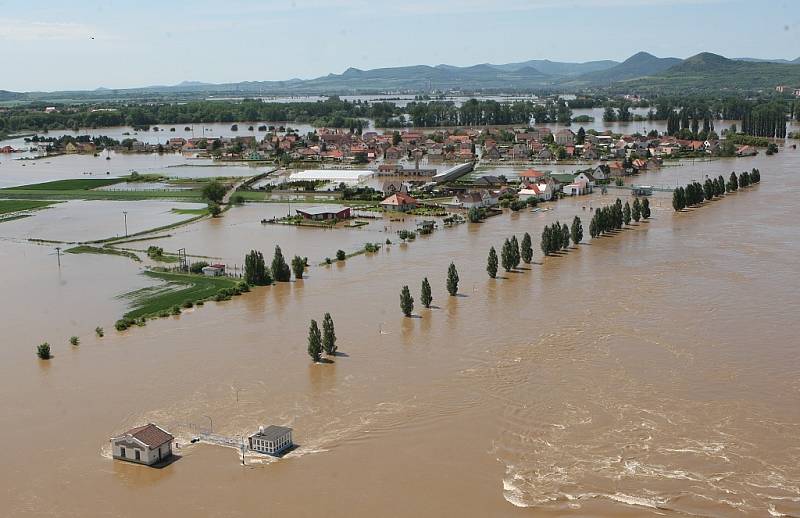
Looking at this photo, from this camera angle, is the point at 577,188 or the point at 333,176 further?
the point at 333,176

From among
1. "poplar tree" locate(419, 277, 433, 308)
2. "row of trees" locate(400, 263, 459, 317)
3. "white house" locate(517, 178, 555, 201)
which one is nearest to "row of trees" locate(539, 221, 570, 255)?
"row of trees" locate(400, 263, 459, 317)

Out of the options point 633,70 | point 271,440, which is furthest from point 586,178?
point 633,70

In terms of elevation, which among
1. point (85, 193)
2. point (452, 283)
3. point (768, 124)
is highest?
point (768, 124)

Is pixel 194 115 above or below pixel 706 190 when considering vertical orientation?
above

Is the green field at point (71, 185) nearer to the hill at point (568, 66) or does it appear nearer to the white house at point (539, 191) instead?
the white house at point (539, 191)

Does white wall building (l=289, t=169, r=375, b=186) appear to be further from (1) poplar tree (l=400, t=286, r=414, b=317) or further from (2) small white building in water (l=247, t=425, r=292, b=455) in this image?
(2) small white building in water (l=247, t=425, r=292, b=455)

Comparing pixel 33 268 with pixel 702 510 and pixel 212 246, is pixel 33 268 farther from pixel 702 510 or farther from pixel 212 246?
pixel 702 510

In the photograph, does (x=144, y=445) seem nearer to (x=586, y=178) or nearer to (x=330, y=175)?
(x=586, y=178)

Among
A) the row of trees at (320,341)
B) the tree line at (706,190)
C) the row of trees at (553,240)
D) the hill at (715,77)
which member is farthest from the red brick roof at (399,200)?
the hill at (715,77)
